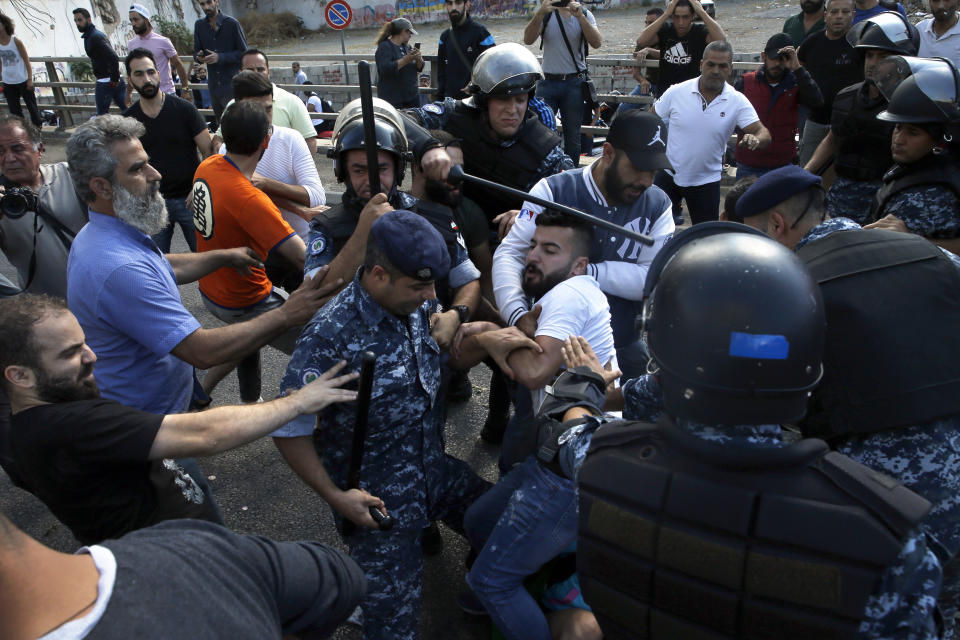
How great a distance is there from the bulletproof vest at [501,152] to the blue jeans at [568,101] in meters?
3.35

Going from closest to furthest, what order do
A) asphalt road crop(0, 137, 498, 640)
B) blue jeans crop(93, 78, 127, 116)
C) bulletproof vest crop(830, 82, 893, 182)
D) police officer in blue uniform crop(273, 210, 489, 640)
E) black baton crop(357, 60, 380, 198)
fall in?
police officer in blue uniform crop(273, 210, 489, 640)
black baton crop(357, 60, 380, 198)
asphalt road crop(0, 137, 498, 640)
bulletproof vest crop(830, 82, 893, 182)
blue jeans crop(93, 78, 127, 116)

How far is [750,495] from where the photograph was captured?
52.6 inches

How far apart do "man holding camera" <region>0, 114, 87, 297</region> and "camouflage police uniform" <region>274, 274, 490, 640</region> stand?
1.99m

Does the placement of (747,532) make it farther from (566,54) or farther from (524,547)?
(566,54)

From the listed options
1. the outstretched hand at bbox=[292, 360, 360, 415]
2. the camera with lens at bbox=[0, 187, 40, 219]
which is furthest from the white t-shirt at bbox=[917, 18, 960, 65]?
the camera with lens at bbox=[0, 187, 40, 219]

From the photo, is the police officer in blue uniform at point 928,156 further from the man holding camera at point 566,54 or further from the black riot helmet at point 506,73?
the man holding camera at point 566,54

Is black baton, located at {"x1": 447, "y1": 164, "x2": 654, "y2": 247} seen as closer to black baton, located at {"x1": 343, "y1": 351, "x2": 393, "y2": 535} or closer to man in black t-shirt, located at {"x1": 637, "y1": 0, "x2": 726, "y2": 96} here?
black baton, located at {"x1": 343, "y1": 351, "x2": 393, "y2": 535}

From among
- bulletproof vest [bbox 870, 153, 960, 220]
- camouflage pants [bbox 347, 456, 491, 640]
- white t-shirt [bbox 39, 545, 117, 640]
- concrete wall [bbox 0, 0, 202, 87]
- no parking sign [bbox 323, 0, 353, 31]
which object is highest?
concrete wall [bbox 0, 0, 202, 87]

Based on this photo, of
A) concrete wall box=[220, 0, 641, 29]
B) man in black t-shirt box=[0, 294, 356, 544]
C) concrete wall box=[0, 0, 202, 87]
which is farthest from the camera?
concrete wall box=[220, 0, 641, 29]

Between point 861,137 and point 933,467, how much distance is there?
326cm

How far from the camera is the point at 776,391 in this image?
4.45ft

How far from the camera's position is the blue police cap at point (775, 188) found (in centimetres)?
266

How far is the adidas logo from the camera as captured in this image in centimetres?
745

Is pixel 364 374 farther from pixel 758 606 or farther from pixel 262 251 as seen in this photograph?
pixel 262 251
